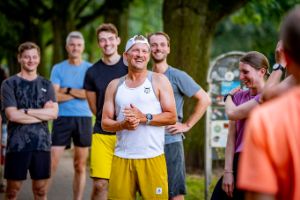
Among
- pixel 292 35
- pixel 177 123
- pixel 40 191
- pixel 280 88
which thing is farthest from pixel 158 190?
pixel 292 35

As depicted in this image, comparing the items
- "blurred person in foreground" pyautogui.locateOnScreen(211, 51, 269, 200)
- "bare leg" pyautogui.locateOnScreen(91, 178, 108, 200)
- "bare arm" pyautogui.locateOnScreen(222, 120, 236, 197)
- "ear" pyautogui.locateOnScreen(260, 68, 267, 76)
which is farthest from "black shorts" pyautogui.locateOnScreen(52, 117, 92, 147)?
"ear" pyautogui.locateOnScreen(260, 68, 267, 76)

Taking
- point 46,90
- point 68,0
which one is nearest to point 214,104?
point 46,90

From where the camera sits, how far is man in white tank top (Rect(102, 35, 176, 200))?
19.7 feet

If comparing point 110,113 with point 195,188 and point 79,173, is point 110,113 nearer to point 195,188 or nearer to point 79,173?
point 79,173

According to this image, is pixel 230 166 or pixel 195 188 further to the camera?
pixel 195 188

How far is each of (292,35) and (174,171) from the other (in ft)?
14.2

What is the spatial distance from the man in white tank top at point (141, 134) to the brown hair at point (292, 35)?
332 cm

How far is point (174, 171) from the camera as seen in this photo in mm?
6828

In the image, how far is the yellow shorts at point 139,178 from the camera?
6.00 meters

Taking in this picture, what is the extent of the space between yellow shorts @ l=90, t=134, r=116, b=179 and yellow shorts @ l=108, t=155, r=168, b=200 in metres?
1.28

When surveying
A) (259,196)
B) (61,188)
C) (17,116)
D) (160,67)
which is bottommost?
(61,188)

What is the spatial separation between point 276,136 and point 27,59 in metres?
5.49

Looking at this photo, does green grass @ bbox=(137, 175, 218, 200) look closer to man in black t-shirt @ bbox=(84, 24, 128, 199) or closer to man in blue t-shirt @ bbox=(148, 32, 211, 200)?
man in black t-shirt @ bbox=(84, 24, 128, 199)

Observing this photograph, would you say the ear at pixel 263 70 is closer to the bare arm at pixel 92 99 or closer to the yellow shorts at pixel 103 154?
the yellow shorts at pixel 103 154
